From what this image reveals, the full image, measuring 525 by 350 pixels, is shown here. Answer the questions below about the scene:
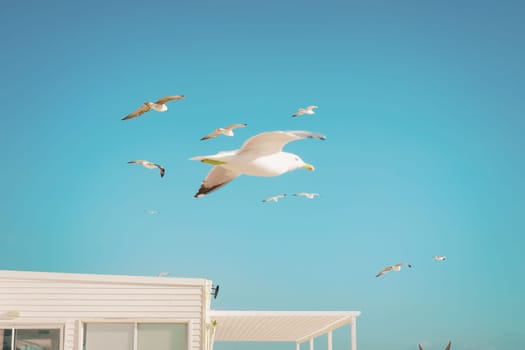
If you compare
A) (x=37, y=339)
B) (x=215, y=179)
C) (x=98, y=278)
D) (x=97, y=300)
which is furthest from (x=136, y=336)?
(x=215, y=179)

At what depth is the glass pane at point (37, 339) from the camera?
11.8 meters

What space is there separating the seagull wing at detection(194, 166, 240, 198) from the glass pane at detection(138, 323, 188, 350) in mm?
6945

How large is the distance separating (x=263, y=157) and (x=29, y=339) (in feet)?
25.5

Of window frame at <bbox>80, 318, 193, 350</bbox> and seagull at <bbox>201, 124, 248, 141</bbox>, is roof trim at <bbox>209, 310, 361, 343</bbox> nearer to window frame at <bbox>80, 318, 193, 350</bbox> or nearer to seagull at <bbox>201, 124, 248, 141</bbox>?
window frame at <bbox>80, 318, 193, 350</bbox>

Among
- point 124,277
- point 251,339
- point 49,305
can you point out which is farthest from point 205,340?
point 251,339

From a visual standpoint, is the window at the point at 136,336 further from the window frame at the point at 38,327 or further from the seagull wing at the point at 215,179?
the seagull wing at the point at 215,179

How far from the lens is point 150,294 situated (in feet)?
40.8

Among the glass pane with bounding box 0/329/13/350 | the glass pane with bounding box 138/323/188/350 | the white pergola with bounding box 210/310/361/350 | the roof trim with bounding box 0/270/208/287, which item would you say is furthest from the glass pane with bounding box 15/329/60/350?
the white pergola with bounding box 210/310/361/350

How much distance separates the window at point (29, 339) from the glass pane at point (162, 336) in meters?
1.35

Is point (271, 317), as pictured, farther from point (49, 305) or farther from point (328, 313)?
point (49, 305)

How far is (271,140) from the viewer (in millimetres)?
5590

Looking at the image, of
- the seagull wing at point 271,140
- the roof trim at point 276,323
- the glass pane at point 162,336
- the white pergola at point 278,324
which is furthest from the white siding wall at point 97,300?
the seagull wing at point 271,140

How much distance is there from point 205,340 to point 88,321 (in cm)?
192

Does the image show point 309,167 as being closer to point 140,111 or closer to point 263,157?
point 263,157
